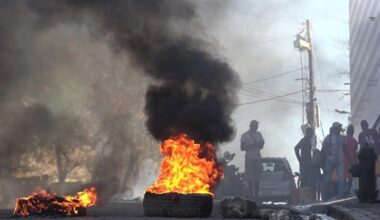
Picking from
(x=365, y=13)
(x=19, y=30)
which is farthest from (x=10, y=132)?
(x=365, y=13)

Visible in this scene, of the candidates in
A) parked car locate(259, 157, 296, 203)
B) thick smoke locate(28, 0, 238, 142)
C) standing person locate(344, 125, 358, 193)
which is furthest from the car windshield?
thick smoke locate(28, 0, 238, 142)

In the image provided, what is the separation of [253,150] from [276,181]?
3983 mm

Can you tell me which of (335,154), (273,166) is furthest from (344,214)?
(273,166)

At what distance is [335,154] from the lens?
2011 centimetres

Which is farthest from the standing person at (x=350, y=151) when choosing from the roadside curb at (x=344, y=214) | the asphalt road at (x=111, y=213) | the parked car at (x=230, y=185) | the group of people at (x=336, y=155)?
the roadside curb at (x=344, y=214)

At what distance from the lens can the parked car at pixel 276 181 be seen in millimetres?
23828

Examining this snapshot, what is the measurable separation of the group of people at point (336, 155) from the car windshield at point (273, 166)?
331 centimetres

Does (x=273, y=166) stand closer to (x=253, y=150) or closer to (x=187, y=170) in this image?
(x=253, y=150)

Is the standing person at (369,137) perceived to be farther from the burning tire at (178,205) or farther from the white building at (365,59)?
the white building at (365,59)

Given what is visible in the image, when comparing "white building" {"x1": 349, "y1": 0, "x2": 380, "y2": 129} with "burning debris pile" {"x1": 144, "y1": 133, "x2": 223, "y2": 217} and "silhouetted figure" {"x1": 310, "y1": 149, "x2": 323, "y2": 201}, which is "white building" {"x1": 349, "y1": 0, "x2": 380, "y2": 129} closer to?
"silhouetted figure" {"x1": 310, "y1": 149, "x2": 323, "y2": 201}

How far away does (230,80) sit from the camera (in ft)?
54.9

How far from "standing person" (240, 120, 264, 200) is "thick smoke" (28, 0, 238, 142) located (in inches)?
145

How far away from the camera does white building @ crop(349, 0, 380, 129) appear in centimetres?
3312

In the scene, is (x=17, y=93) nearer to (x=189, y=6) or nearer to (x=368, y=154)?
(x=189, y=6)
